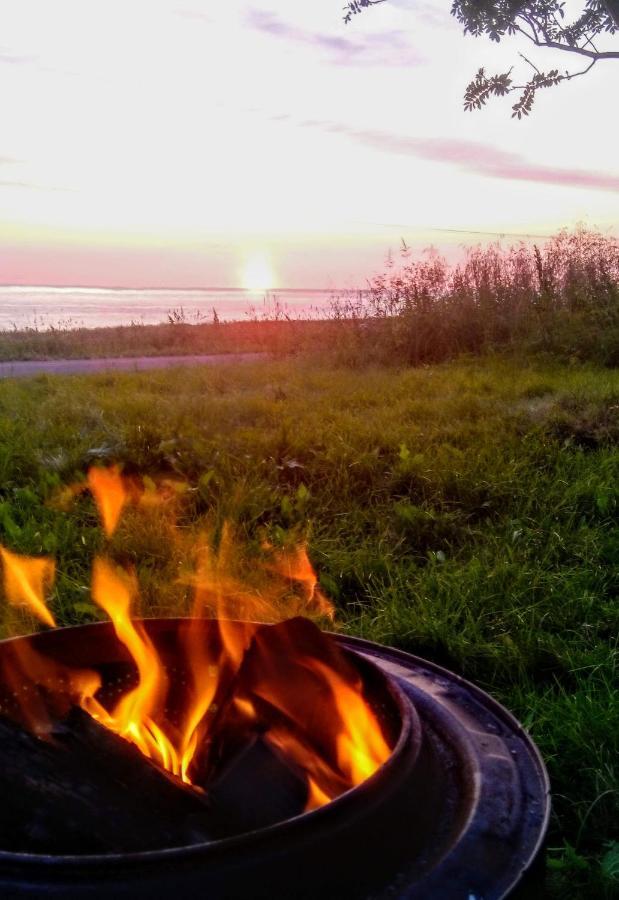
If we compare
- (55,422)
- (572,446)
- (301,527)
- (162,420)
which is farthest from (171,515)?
(572,446)

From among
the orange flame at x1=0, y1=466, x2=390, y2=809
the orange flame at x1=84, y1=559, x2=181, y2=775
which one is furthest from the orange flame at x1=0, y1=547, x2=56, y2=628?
the orange flame at x1=84, y1=559, x2=181, y2=775

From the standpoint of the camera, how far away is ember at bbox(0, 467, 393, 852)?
5.12ft

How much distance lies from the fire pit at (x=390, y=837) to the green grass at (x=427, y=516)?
1.51 ft

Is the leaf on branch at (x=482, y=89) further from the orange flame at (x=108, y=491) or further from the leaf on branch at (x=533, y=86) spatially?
the orange flame at (x=108, y=491)

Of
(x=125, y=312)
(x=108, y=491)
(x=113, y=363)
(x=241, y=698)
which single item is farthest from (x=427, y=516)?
(x=125, y=312)

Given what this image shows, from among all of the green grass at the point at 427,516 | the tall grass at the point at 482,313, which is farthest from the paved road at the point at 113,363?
the green grass at the point at 427,516

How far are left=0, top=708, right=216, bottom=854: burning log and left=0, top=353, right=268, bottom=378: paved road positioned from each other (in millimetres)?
8216

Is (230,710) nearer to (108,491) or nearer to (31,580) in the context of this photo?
(31,580)

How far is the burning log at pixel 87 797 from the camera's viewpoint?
1343mm

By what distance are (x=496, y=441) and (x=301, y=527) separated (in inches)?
61.8

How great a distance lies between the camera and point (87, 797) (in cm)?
138

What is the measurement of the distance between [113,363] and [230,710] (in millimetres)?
9265

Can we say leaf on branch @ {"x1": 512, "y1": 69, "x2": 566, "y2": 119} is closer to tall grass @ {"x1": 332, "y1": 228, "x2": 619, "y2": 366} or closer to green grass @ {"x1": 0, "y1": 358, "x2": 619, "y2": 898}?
green grass @ {"x1": 0, "y1": 358, "x2": 619, "y2": 898}

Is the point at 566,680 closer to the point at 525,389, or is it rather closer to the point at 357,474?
the point at 357,474
